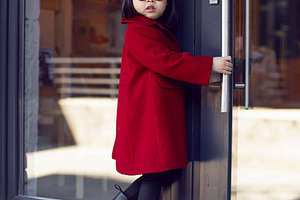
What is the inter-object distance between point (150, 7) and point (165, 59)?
0.23 m

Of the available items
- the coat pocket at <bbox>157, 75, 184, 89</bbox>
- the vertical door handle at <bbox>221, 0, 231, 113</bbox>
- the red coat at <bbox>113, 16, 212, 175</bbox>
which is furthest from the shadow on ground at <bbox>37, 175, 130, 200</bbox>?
the vertical door handle at <bbox>221, 0, 231, 113</bbox>

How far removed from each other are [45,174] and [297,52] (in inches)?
131

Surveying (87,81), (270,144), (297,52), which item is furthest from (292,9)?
(87,81)

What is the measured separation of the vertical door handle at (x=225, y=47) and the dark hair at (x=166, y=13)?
0.21m

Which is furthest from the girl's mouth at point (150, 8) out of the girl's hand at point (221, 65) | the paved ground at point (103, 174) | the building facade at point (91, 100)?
the paved ground at point (103, 174)

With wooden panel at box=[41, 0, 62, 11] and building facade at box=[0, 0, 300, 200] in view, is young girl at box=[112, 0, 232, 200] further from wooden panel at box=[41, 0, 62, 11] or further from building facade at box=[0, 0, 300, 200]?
wooden panel at box=[41, 0, 62, 11]

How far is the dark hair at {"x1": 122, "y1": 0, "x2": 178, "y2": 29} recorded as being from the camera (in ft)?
4.99

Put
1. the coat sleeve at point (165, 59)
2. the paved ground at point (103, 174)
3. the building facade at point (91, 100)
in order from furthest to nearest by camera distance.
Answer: the paved ground at point (103, 174), the building facade at point (91, 100), the coat sleeve at point (165, 59)

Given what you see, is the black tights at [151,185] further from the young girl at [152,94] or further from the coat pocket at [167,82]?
the coat pocket at [167,82]

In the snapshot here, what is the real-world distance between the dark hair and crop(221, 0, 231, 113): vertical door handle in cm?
21

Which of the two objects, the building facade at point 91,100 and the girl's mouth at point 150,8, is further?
the building facade at point 91,100

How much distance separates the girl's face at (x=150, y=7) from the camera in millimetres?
1474

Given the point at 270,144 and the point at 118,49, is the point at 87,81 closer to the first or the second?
the point at 118,49

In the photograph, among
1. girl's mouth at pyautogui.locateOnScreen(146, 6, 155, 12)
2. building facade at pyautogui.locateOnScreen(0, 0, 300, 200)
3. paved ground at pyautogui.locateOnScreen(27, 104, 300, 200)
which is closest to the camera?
girl's mouth at pyautogui.locateOnScreen(146, 6, 155, 12)
